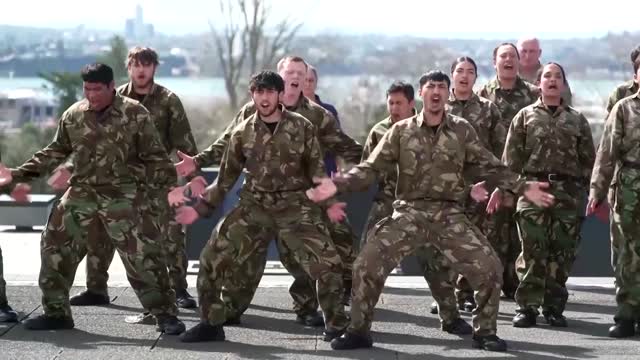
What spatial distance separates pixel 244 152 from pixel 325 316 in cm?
122

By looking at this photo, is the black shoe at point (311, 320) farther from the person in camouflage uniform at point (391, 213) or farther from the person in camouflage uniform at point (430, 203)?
the person in camouflage uniform at point (430, 203)

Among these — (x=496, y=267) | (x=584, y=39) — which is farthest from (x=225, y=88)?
(x=496, y=267)

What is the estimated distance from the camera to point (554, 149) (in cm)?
1178

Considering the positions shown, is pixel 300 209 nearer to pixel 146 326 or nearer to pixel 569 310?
pixel 146 326

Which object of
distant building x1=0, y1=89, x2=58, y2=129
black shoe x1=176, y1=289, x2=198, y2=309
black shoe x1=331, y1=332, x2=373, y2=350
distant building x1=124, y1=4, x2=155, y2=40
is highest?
black shoe x1=331, y1=332, x2=373, y2=350

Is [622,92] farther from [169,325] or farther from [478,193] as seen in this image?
[169,325]

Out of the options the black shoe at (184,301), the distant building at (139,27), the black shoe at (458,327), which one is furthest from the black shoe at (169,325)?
the distant building at (139,27)

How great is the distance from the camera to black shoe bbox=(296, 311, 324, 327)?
11750 millimetres

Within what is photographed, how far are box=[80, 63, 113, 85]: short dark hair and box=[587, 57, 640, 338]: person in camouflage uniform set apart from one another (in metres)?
3.34

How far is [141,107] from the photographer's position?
438 inches

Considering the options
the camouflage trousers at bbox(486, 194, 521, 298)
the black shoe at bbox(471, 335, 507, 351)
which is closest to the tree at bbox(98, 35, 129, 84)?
the camouflage trousers at bbox(486, 194, 521, 298)

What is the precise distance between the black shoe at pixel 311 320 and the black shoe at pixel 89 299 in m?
1.70

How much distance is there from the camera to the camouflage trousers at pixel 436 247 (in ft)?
34.2

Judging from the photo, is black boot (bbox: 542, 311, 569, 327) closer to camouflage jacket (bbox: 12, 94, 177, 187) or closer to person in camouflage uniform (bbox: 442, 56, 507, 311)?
person in camouflage uniform (bbox: 442, 56, 507, 311)
